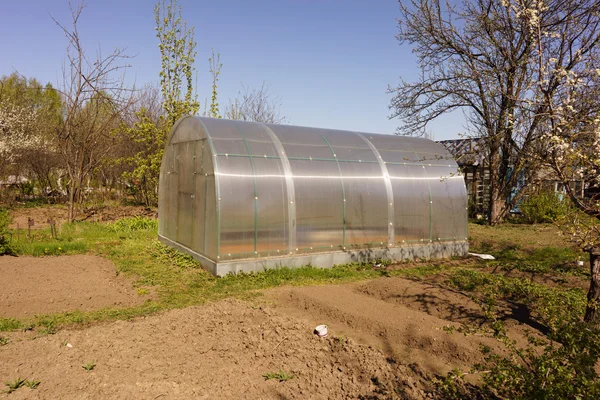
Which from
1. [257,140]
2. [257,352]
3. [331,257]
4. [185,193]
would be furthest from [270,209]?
[257,352]

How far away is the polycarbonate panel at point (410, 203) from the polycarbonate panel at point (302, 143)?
6.09ft

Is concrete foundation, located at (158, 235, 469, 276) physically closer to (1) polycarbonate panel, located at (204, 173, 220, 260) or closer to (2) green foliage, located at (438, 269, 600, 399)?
(1) polycarbonate panel, located at (204, 173, 220, 260)

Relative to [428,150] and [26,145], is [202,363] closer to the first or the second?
[428,150]

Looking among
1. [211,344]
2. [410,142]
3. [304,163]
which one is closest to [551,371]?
[211,344]

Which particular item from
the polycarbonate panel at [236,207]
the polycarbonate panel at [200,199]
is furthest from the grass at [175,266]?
the polycarbonate panel at [236,207]

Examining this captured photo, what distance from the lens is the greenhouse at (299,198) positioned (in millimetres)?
8945

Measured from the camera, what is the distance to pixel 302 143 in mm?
10547

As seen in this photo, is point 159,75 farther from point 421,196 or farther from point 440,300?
point 440,300

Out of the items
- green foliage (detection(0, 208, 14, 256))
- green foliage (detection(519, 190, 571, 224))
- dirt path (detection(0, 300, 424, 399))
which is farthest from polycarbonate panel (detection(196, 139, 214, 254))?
green foliage (detection(519, 190, 571, 224))

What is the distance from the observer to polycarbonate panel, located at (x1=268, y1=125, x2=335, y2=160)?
10.2m

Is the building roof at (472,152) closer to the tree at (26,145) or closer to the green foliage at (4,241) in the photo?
the green foliage at (4,241)

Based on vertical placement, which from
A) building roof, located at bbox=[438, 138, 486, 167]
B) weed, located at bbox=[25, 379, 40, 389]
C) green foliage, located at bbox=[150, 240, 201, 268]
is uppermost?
building roof, located at bbox=[438, 138, 486, 167]

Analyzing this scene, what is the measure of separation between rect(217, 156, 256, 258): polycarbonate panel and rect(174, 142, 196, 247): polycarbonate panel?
4.56 ft

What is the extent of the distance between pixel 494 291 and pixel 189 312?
5013 mm
